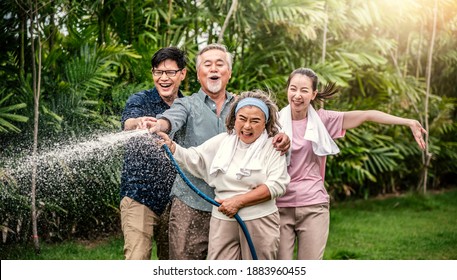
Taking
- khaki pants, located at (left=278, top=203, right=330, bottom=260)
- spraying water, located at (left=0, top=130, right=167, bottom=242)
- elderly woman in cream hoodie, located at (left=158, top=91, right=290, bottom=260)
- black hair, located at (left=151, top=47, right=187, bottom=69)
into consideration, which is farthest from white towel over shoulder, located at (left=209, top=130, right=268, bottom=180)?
spraying water, located at (left=0, top=130, right=167, bottom=242)

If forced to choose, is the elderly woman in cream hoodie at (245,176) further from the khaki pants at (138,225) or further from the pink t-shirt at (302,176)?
the khaki pants at (138,225)

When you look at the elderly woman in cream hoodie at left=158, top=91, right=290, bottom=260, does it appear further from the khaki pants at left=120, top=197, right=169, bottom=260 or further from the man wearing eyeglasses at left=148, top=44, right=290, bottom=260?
the khaki pants at left=120, top=197, right=169, bottom=260

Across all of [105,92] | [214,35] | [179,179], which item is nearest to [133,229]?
[179,179]

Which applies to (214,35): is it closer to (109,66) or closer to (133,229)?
(109,66)

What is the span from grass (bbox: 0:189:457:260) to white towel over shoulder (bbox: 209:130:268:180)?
2859mm

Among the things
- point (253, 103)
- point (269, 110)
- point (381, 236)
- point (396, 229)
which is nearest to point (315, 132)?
point (269, 110)

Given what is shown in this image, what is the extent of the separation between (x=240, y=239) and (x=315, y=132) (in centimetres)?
60

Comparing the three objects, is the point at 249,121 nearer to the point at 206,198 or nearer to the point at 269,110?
the point at 269,110

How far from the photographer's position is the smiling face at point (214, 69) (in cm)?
307

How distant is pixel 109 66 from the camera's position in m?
5.73

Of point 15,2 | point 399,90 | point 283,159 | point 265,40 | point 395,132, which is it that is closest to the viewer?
point 283,159

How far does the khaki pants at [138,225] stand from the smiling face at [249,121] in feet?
1.91

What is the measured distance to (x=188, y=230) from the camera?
3092 millimetres

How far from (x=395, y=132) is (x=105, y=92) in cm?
447
